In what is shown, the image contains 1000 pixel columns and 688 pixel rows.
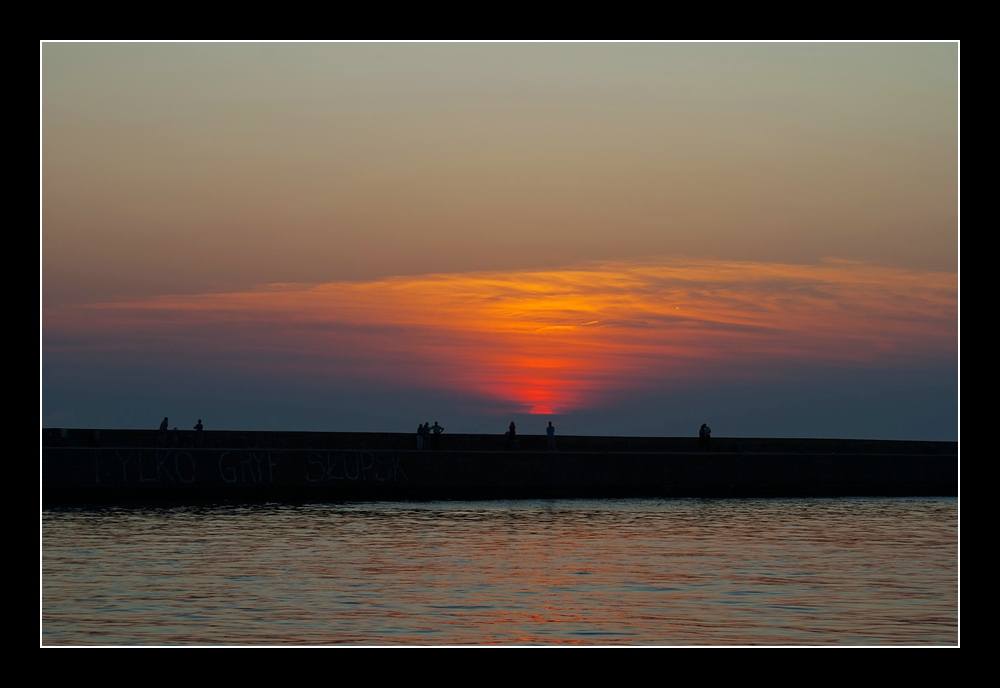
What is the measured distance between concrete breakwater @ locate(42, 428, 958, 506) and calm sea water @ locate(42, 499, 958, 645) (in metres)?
2.43

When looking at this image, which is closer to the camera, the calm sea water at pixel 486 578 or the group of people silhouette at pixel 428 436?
the calm sea water at pixel 486 578

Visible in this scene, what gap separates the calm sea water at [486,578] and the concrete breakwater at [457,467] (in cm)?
243

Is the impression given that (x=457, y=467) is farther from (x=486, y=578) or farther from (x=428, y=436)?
(x=486, y=578)

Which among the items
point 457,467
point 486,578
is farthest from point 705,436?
point 486,578

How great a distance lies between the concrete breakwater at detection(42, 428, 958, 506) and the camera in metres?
33.5

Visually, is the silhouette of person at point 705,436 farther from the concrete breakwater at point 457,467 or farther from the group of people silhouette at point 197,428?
the group of people silhouette at point 197,428

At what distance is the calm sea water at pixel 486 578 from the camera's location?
15789 millimetres

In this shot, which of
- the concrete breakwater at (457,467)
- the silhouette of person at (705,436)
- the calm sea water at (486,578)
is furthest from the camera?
the silhouette of person at (705,436)

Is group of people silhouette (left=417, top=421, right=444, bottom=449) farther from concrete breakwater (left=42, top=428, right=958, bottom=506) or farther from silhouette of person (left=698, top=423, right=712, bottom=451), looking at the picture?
silhouette of person (left=698, top=423, right=712, bottom=451)

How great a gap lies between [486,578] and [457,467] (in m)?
17.6

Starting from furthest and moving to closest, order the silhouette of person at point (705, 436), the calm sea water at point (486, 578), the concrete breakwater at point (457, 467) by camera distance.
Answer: the silhouette of person at point (705, 436)
the concrete breakwater at point (457, 467)
the calm sea water at point (486, 578)

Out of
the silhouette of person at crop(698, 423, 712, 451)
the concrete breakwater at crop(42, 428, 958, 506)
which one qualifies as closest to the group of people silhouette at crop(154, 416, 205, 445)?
the concrete breakwater at crop(42, 428, 958, 506)

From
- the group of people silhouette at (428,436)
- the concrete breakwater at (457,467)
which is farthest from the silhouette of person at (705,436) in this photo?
the group of people silhouette at (428,436)
